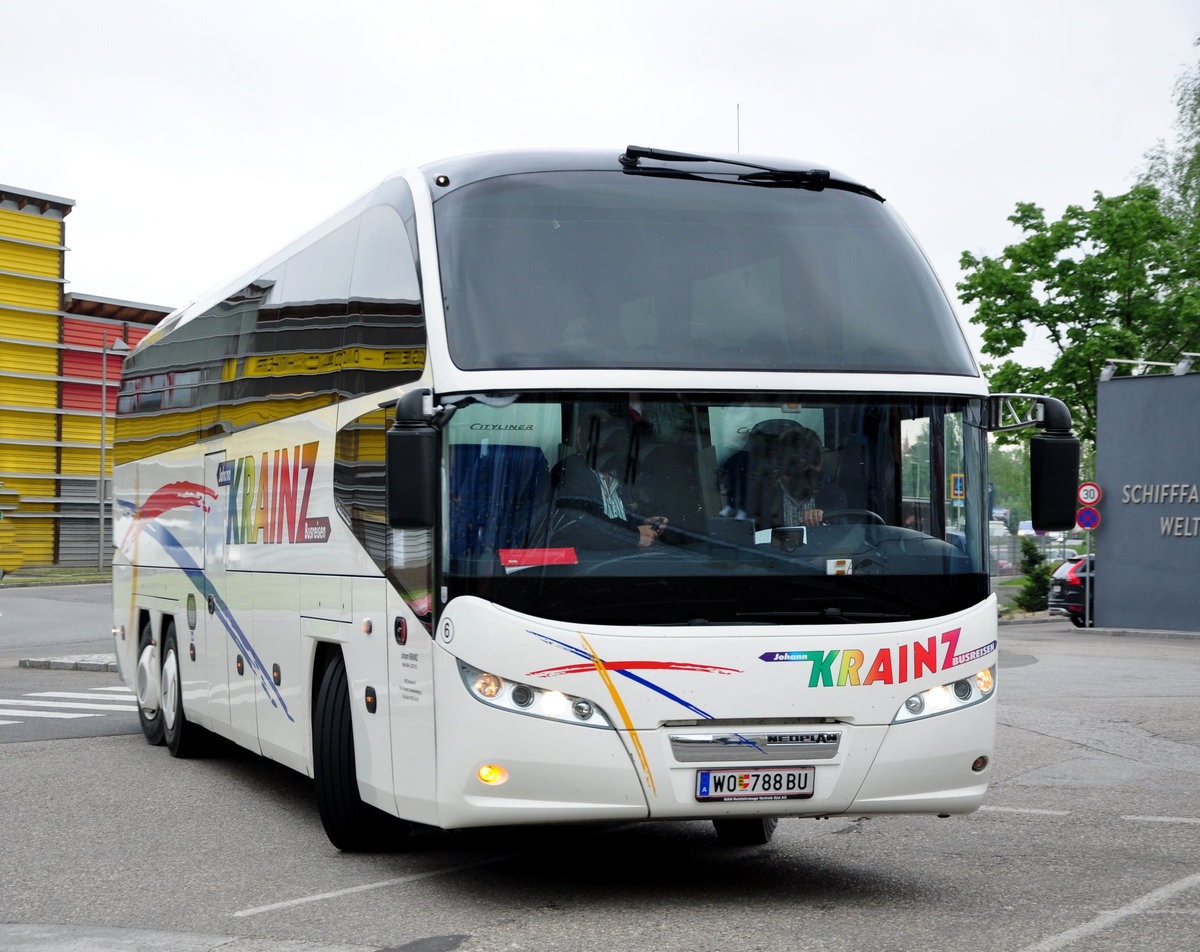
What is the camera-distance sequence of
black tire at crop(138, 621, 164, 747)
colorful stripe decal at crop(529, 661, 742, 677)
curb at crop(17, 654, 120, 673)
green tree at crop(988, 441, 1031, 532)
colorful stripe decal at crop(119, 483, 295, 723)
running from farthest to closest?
green tree at crop(988, 441, 1031, 532)
curb at crop(17, 654, 120, 673)
black tire at crop(138, 621, 164, 747)
colorful stripe decal at crop(119, 483, 295, 723)
colorful stripe decal at crop(529, 661, 742, 677)

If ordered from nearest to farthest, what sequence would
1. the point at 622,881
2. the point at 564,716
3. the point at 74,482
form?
1. the point at 564,716
2. the point at 622,881
3. the point at 74,482

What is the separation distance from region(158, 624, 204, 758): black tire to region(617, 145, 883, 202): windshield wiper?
265 inches

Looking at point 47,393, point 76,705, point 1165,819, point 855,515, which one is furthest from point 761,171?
point 47,393

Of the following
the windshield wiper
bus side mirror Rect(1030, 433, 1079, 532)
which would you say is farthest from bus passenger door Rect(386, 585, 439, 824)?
bus side mirror Rect(1030, 433, 1079, 532)

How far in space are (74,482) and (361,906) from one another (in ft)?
192

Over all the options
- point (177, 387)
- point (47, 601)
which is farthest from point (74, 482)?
point (177, 387)

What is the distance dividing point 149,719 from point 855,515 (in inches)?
341

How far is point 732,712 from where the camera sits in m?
6.89

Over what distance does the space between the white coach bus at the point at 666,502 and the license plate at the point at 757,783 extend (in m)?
0.01

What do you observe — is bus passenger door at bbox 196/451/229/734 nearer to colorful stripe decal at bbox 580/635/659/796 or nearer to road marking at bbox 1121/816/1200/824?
colorful stripe decal at bbox 580/635/659/796

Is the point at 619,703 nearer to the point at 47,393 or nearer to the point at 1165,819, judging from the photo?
the point at 1165,819

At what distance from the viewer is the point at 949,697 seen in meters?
7.21

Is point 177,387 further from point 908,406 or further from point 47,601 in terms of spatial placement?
point 47,601

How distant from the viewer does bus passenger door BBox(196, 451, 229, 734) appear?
11266 mm
